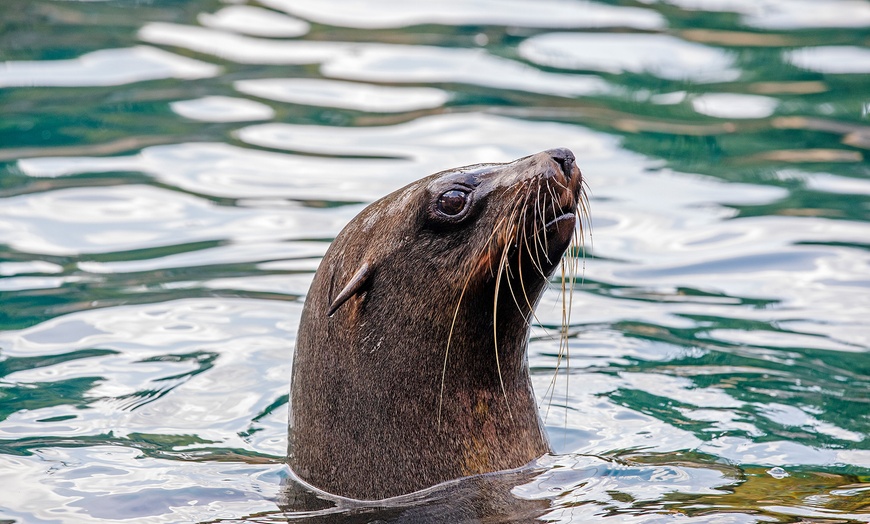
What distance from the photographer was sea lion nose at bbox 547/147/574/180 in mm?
4902

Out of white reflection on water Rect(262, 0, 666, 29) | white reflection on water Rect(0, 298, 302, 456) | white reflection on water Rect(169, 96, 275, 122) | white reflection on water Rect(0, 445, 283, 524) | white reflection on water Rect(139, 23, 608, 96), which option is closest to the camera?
white reflection on water Rect(0, 445, 283, 524)

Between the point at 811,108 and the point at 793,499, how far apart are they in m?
7.56

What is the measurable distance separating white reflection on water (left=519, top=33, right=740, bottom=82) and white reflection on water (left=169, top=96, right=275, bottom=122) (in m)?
2.80

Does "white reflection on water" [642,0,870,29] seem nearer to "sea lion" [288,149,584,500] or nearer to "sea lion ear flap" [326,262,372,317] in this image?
"sea lion" [288,149,584,500]

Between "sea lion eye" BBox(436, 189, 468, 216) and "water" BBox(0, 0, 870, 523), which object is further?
"water" BBox(0, 0, 870, 523)

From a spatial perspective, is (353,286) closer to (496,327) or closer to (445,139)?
(496,327)

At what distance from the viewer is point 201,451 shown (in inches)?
238

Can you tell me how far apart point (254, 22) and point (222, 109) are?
2.66m

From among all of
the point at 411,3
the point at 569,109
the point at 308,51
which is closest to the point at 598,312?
the point at 569,109

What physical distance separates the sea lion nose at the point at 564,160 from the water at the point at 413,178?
94cm

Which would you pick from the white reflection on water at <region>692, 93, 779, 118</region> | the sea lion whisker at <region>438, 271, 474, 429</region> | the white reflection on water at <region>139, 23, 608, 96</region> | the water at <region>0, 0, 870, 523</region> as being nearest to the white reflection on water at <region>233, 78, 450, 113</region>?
the water at <region>0, 0, 870, 523</region>

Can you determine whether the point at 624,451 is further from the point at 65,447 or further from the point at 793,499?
the point at 65,447

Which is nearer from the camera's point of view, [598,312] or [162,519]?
[162,519]

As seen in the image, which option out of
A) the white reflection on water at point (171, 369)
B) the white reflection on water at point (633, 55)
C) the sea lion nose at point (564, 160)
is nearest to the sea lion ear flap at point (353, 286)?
the sea lion nose at point (564, 160)
